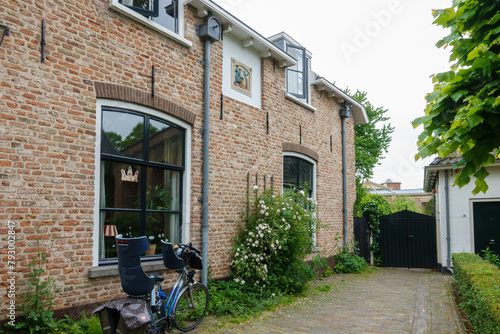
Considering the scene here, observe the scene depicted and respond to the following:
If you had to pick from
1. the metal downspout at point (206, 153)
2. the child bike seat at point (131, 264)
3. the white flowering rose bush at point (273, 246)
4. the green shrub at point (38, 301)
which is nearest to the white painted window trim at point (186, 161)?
the metal downspout at point (206, 153)

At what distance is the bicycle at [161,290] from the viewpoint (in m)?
4.37

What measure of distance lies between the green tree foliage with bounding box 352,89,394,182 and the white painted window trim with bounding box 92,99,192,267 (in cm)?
1903

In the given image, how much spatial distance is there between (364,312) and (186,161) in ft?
13.6

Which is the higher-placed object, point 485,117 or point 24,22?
point 24,22

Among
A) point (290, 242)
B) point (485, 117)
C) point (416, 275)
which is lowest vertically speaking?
point (416, 275)

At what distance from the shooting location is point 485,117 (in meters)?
3.34

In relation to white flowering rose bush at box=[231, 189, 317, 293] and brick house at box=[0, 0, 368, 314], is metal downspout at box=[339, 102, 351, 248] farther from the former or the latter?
white flowering rose bush at box=[231, 189, 317, 293]

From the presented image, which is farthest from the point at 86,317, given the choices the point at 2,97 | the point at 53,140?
the point at 2,97

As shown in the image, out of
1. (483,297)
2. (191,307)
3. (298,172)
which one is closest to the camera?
(483,297)

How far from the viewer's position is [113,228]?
5.61 m

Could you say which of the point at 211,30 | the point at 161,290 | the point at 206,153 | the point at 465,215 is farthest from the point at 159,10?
the point at 465,215

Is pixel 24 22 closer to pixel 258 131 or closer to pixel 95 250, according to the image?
pixel 95 250

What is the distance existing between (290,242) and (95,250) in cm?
391

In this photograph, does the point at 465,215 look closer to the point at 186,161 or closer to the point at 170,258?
the point at 186,161
